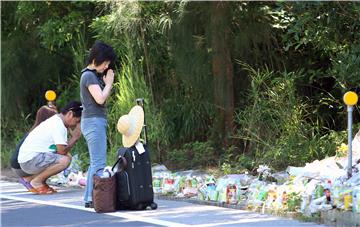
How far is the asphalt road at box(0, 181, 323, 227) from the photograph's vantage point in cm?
777

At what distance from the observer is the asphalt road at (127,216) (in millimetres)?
7770

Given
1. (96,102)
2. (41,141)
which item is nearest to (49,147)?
(41,141)

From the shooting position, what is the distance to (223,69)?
43.8 ft

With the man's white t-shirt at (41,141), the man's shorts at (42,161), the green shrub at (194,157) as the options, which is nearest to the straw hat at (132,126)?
the man's white t-shirt at (41,141)

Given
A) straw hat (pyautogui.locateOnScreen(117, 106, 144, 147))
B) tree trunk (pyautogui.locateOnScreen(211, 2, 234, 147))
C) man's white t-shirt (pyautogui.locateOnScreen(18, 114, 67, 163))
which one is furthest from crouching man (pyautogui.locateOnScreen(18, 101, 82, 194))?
tree trunk (pyautogui.locateOnScreen(211, 2, 234, 147))

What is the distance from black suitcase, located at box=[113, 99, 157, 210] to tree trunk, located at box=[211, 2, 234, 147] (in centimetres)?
483

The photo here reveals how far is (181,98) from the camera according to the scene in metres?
14.4

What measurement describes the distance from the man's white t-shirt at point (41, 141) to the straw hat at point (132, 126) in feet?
6.35

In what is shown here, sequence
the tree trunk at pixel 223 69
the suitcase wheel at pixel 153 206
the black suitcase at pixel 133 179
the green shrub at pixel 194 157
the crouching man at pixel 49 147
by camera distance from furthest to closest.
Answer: the green shrub at pixel 194 157 < the tree trunk at pixel 223 69 < the crouching man at pixel 49 147 < the suitcase wheel at pixel 153 206 < the black suitcase at pixel 133 179

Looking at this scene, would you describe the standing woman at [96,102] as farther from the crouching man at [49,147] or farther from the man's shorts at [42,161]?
the man's shorts at [42,161]

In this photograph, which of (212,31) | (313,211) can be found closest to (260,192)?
(313,211)

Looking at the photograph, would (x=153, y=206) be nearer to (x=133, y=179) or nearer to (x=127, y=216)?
(x=133, y=179)

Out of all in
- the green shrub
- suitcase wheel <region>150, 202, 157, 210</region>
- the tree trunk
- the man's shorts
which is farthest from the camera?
the green shrub

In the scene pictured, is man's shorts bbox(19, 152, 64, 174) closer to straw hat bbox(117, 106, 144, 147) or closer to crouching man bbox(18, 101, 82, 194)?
crouching man bbox(18, 101, 82, 194)
